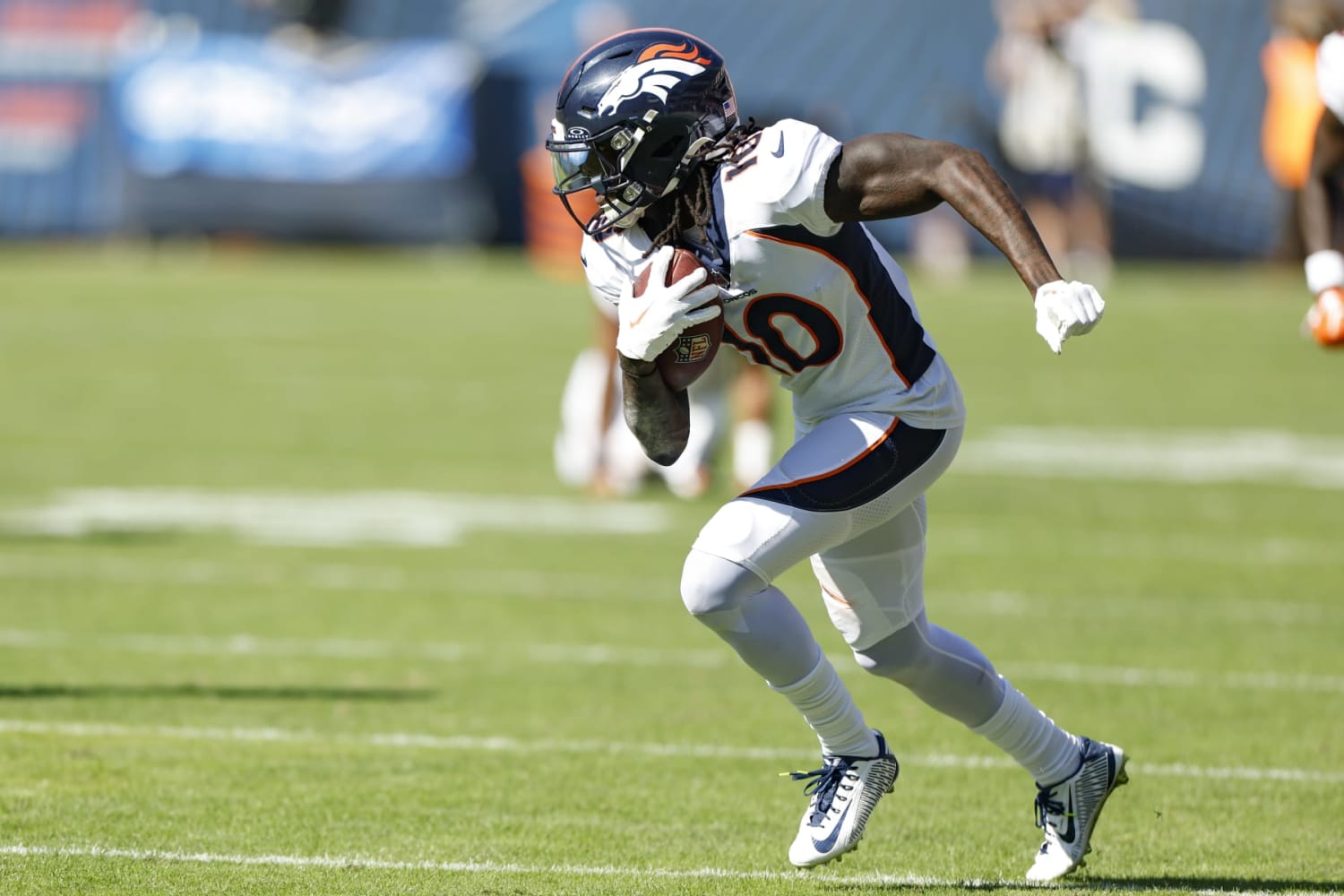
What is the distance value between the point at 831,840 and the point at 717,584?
0.65 meters

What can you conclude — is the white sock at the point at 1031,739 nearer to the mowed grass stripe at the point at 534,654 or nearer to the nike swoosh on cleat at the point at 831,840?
the nike swoosh on cleat at the point at 831,840

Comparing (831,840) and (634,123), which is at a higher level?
(634,123)

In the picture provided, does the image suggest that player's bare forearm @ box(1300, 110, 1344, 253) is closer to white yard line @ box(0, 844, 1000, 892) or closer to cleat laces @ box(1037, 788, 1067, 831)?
cleat laces @ box(1037, 788, 1067, 831)

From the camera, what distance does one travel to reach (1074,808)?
4.47 metres

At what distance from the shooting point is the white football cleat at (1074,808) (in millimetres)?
4406

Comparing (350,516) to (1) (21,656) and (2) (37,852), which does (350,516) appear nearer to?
(1) (21,656)

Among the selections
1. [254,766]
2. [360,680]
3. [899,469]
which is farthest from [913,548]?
[360,680]

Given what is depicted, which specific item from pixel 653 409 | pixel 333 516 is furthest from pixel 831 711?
pixel 333 516

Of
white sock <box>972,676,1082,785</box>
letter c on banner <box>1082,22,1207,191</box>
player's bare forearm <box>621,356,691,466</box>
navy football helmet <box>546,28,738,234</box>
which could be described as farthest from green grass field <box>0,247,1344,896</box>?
letter c on banner <box>1082,22,1207,191</box>

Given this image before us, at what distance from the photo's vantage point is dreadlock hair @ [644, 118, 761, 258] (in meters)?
4.23

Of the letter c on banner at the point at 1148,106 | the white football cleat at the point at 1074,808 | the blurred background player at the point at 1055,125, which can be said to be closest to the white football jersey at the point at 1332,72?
the white football cleat at the point at 1074,808

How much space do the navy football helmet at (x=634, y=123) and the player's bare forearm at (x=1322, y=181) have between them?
2.97 meters

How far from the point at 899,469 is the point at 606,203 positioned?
858 mm

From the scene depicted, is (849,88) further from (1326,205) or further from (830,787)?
(830,787)
